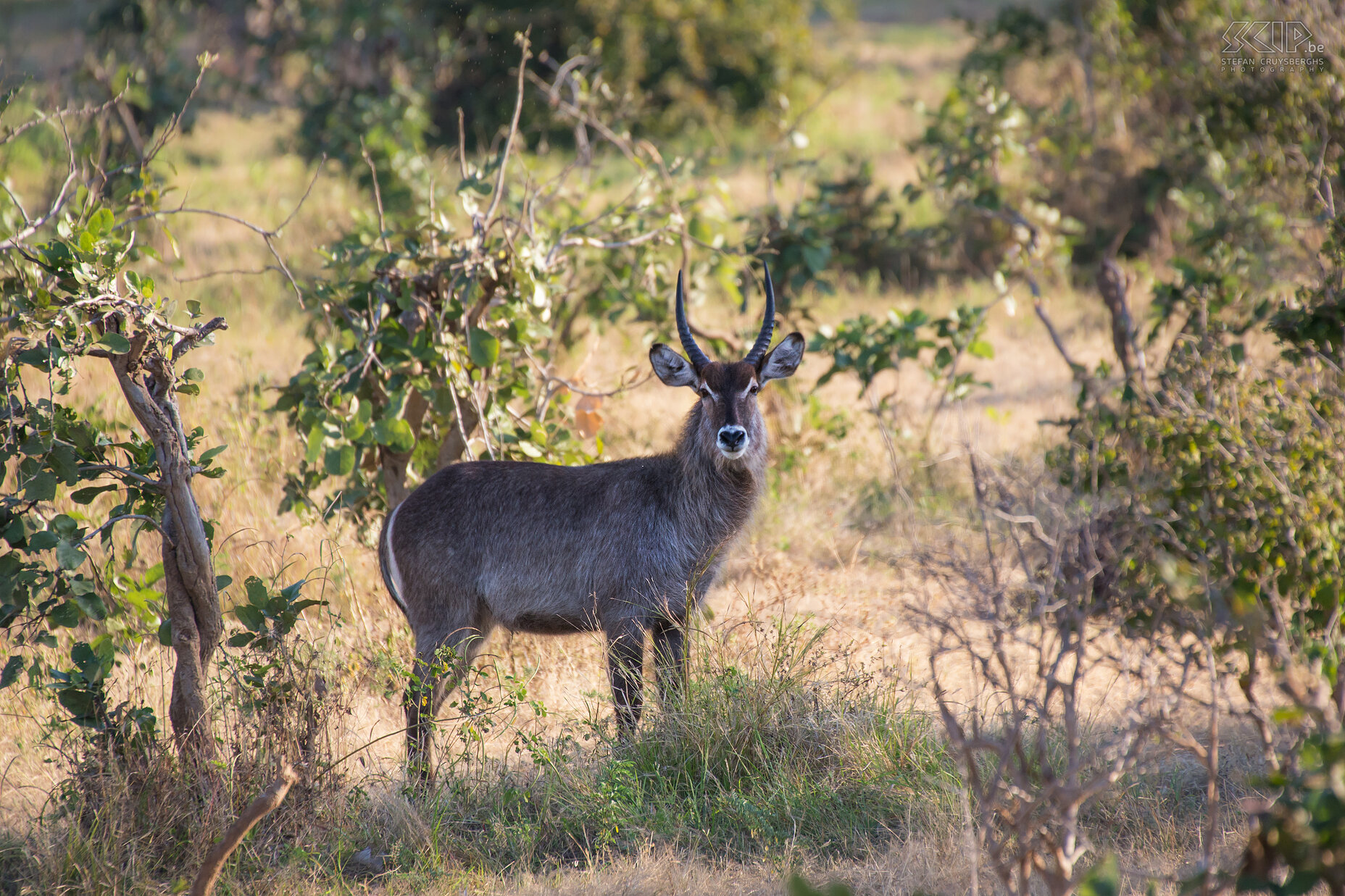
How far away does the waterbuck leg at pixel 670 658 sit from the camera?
3871mm

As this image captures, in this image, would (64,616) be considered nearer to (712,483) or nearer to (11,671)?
(11,671)

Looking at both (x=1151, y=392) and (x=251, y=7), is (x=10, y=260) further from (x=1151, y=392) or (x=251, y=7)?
(x=251, y=7)

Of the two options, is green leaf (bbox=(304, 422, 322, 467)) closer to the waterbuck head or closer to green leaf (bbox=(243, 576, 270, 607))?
green leaf (bbox=(243, 576, 270, 607))

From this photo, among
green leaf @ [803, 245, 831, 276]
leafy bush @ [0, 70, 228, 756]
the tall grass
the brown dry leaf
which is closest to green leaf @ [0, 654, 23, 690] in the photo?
leafy bush @ [0, 70, 228, 756]

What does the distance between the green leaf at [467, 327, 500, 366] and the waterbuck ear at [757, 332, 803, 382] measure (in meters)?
1.27

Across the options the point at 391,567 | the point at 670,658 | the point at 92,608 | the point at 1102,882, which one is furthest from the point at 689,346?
the point at 1102,882

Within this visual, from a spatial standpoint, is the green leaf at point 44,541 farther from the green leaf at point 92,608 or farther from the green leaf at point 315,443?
the green leaf at point 315,443

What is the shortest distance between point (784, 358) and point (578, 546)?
1342mm

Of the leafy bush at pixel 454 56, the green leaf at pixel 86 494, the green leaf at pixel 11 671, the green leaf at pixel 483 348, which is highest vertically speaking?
the leafy bush at pixel 454 56

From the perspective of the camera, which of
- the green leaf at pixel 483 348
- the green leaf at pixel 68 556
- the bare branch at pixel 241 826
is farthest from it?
the green leaf at pixel 483 348

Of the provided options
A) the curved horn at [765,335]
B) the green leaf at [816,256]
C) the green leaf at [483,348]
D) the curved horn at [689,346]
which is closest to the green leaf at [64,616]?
the green leaf at [483,348]

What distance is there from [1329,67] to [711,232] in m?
3.28

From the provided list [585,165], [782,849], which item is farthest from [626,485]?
[585,165]

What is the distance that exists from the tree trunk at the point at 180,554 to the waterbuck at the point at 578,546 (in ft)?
2.63
